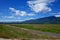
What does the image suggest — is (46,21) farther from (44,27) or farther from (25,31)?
(25,31)

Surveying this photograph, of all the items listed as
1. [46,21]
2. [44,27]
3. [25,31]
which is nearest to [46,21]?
[46,21]

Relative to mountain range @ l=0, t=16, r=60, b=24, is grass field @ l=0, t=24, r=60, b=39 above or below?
below

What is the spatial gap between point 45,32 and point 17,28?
34.0 inches

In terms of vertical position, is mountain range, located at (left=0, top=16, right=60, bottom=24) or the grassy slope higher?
mountain range, located at (left=0, top=16, right=60, bottom=24)

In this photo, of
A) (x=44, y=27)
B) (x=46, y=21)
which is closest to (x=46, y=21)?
(x=46, y=21)

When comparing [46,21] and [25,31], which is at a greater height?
[46,21]

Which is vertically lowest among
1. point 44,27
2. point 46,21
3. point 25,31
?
point 25,31

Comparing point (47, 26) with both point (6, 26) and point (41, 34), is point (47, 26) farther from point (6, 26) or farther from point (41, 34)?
point (6, 26)

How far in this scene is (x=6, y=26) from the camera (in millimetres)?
4711

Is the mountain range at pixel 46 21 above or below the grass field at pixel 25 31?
above

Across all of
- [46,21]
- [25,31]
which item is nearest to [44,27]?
[46,21]

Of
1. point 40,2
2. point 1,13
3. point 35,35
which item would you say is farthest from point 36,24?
point 1,13

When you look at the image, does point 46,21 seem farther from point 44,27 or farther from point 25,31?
point 25,31

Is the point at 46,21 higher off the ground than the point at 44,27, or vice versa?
the point at 46,21
